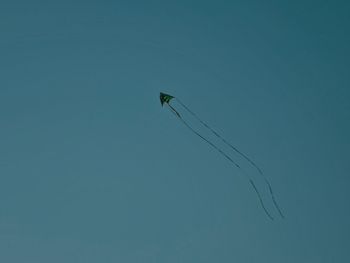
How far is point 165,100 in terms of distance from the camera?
23.2ft
